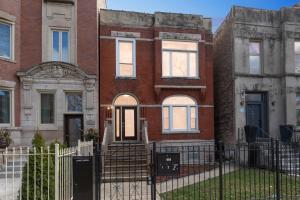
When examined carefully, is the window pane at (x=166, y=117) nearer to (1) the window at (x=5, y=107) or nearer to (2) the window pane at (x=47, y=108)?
(2) the window pane at (x=47, y=108)

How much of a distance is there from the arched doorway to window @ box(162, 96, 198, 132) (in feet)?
5.79

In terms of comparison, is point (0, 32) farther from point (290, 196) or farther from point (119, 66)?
point (290, 196)

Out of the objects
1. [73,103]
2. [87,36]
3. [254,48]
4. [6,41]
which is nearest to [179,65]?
[254,48]

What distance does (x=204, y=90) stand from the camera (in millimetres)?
19062

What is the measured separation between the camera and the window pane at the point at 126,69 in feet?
60.3

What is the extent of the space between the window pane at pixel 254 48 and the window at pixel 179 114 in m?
4.86

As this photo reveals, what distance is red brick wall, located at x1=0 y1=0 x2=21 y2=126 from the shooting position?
1539 cm

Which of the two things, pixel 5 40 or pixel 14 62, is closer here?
pixel 5 40

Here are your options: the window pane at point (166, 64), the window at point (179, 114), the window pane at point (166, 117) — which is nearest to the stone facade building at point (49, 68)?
the window pane at point (166, 64)

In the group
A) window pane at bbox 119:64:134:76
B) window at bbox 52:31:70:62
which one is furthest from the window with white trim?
window pane at bbox 119:64:134:76

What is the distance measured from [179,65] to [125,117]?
14.7 ft

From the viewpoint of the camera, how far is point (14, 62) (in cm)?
1606

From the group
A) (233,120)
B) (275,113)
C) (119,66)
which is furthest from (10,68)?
(275,113)

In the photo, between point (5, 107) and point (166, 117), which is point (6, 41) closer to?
point (5, 107)
